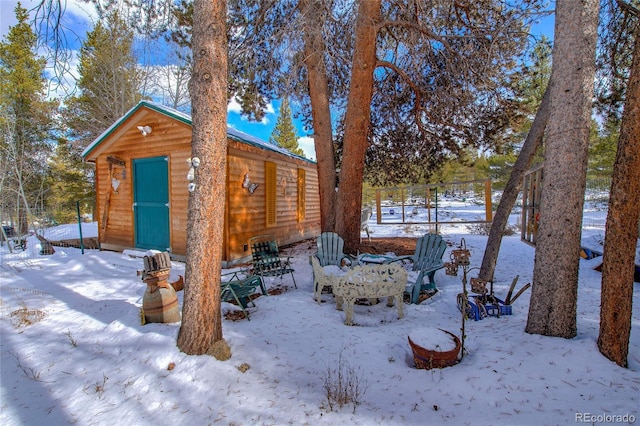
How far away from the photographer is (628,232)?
219 cm

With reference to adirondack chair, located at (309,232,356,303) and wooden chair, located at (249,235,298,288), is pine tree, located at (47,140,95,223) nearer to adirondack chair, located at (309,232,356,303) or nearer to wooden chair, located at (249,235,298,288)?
wooden chair, located at (249,235,298,288)

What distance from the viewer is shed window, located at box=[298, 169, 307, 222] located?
32.8 ft

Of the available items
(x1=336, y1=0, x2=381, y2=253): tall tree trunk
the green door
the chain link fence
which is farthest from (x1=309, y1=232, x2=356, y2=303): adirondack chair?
the chain link fence

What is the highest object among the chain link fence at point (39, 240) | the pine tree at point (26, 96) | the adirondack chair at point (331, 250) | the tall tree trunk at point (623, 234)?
the pine tree at point (26, 96)

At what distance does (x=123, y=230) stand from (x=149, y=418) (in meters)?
7.37

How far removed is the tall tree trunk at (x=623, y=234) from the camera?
84.0 inches

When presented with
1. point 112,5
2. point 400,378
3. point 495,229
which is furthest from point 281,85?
point 400,378

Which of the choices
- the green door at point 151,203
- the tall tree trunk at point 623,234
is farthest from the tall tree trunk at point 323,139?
the tall tree trunk at point 623,234

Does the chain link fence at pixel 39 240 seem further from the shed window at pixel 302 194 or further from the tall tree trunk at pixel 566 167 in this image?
the tall tree trunk at pixel 566 167

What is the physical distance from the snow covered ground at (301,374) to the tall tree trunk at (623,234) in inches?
9.2

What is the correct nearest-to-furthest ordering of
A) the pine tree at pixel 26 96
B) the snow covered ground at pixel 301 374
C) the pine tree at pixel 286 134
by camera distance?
1. the snow covered ground at pixel 301 374
2. the pine tree at pixel 26 96
3. the pine tree at pixel 286 134

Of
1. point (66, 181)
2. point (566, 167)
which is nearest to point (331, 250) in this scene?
point (566, 167)

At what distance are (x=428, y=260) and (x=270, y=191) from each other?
183 inches

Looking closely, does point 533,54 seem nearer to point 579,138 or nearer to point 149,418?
point 579,138
